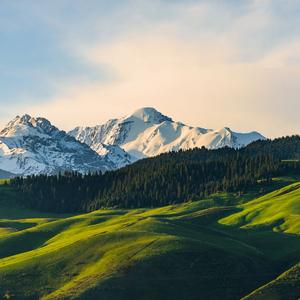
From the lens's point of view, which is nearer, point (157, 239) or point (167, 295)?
point (167, 295)

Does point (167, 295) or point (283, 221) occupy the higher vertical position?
point (283, 221)

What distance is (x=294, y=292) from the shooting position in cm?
12544

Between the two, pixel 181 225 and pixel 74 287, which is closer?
pixel 74 287

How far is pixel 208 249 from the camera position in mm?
152250

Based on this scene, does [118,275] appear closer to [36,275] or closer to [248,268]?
[36,275]

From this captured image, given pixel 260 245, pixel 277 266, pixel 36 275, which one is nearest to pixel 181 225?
pixel 260 245

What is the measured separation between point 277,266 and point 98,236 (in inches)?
1685

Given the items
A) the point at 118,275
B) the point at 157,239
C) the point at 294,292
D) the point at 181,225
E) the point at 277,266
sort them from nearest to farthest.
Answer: the point at 294,292, the point at 118,275, the point at 277,266, the point at 157,239, the point at 181,225

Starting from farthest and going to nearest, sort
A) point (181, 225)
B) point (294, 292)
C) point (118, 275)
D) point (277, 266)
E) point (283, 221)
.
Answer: point (283, 221)
point (181, 225)
point (277, 266)
point (118, 275)
point (294, 292)

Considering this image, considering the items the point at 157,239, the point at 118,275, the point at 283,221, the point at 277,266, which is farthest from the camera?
the point at 283,221

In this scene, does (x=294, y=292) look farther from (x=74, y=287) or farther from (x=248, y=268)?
(x=74, y=287)

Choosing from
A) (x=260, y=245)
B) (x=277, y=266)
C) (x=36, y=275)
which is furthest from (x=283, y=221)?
(x=36, y=275)

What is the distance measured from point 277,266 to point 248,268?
29.0ft

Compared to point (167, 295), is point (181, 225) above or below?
above
